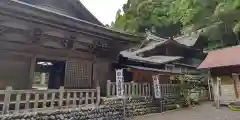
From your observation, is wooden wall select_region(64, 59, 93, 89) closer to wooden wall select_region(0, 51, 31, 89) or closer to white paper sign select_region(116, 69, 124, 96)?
white paper sign select_region(116, 69, 124, 96)

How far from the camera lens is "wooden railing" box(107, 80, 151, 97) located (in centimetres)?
1027

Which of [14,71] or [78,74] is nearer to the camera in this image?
[14,71]

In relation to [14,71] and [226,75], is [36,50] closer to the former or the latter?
[14,71]

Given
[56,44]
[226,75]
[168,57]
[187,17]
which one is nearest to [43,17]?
[56,44]

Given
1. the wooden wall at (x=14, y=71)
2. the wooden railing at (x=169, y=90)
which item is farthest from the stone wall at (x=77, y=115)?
the wooden railing at (x=169, y=90)

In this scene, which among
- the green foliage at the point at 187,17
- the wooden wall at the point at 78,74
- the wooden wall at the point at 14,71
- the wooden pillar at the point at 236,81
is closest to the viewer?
the wooden wall at the point at 14,71

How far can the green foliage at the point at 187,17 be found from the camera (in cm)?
1990

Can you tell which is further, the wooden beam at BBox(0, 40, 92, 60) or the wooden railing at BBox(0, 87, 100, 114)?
the wooden beam at BBox(0, 40, 92, 60)

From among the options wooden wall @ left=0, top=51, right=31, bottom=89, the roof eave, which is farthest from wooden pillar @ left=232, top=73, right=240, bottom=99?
wooden wall @ left=0, top=51, right=31, bottom=89

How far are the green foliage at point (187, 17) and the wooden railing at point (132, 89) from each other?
37.6 ft

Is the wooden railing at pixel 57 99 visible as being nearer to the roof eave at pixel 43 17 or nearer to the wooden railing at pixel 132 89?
the wooden railing at pixel 132 89

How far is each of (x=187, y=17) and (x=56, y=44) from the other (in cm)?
1750

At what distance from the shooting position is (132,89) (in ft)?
37.0

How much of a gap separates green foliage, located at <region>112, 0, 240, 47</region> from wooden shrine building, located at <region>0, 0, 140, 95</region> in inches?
514
